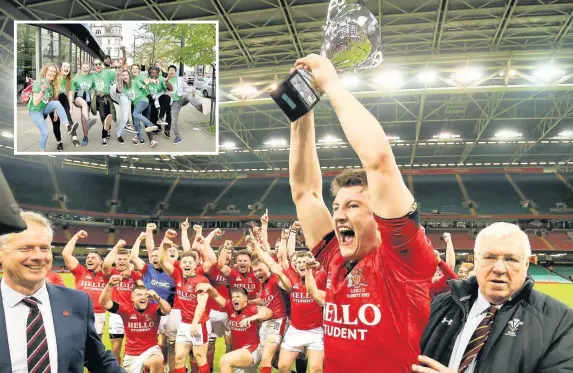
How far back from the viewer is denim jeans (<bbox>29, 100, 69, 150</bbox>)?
7523 mm

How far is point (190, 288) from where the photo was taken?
26.7 ft

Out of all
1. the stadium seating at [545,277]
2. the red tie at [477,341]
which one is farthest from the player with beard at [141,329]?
the stadium seating at [545,277]

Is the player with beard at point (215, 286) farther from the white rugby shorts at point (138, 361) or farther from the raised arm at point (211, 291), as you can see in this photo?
the white rugby shorts at point (138, 361)

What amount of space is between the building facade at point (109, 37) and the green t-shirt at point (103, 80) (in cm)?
25

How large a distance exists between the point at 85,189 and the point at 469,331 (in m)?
33.9

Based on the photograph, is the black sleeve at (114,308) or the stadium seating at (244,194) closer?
the black sleeve at (114,308)

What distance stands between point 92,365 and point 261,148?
75.2 ft

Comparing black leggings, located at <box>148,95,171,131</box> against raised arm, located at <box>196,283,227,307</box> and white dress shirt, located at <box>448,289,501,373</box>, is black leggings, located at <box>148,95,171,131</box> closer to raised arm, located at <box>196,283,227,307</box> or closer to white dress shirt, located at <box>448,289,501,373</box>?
raised arm, located at <box>196,283,227,307</box>

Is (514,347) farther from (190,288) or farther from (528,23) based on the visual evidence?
(528,23)

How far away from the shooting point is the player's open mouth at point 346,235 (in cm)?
223

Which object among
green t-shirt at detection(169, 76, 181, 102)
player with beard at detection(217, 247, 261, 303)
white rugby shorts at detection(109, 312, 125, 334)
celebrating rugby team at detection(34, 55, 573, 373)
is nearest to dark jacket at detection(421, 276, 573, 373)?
celebrating rugby team at detection(34, 55, 573, 373)

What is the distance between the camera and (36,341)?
8.18ft

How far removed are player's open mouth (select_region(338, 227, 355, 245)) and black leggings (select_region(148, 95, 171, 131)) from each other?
5784 mm

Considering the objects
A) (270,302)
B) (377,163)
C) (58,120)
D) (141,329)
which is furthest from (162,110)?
(377,163)
